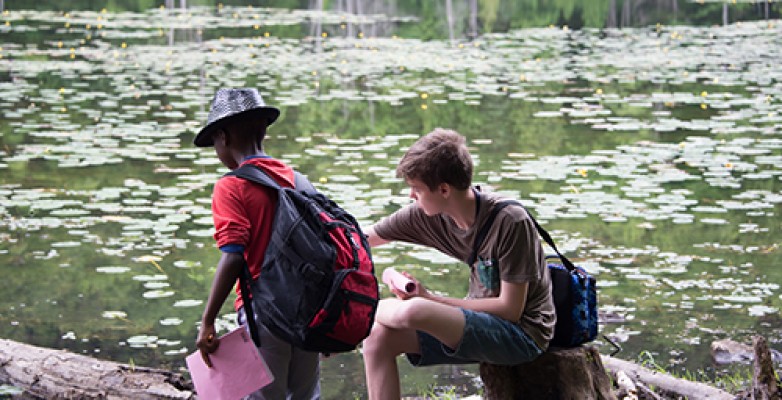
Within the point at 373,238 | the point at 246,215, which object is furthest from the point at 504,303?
the point at 246,215

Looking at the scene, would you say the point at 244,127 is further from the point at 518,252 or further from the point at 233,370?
the point at 518,252

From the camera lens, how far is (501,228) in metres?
2.91

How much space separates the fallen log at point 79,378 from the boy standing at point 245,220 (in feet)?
1.50

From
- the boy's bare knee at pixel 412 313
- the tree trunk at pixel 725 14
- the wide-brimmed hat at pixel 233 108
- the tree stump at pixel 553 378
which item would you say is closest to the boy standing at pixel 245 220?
the wide-brimmed hat at pixel 233 108

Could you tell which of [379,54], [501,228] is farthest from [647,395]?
[379,54]

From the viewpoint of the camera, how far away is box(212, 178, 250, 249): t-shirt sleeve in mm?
2713

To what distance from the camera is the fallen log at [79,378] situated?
3.34 meters

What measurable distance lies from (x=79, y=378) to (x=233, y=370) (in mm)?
875

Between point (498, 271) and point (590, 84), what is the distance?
9343mm

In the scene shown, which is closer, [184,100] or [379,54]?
[184,100]

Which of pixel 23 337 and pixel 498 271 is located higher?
pixel 498 271

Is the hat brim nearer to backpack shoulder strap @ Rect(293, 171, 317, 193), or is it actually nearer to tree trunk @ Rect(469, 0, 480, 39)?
backpack shoulder strap @ Rect(293, 171, 317, 193)

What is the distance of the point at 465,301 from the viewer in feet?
9.91

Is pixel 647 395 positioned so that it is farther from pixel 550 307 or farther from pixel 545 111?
pixel 545 111
